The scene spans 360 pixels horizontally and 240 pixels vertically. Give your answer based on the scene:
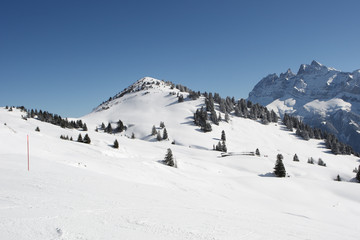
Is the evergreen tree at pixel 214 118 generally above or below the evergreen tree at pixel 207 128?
above

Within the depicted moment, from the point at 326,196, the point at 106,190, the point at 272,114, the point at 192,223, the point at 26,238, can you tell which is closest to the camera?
the point at 26,238

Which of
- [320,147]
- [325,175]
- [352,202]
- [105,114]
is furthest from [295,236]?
[105,114]

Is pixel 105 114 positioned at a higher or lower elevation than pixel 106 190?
higher

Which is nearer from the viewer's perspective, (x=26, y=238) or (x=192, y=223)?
(x=26, y=238)

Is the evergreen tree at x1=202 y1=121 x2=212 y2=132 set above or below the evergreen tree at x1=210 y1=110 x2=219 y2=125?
below

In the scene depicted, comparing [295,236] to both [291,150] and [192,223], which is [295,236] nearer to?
[192,223]

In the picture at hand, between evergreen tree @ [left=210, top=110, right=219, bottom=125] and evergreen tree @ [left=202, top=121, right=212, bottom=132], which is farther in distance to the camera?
evergreen tree @ [left=210, top=110, right=219, bottom=125]

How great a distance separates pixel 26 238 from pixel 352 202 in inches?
1200

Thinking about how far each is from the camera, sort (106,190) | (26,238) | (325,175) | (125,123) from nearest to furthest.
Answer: (26,238) < (106,190) < (325,175) < (125,123)

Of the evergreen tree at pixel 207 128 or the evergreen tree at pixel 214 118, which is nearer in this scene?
the evergreen tree at pixel 207 128

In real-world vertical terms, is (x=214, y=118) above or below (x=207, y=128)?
above

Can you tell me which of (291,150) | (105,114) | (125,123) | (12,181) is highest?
(105,114)

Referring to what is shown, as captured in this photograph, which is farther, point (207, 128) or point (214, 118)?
point (214, 118)

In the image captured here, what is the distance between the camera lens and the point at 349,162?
83.3 m
